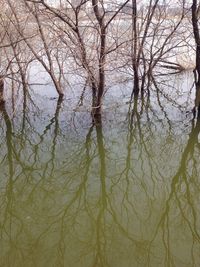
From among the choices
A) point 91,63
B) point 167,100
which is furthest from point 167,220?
point 167,100

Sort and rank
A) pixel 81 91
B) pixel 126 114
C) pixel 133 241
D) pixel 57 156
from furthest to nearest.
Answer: pixel 81 91 → pixel 126 114 → pixel 57 156 → pixel 133 241

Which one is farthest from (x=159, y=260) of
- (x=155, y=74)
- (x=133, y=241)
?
(x=155, y=74)

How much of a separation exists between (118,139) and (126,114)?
5.84 ft

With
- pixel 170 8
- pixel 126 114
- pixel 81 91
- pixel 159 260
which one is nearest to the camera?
pixel 159 260

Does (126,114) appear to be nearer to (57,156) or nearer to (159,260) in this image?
(57,156)

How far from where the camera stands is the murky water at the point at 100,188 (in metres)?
4.04

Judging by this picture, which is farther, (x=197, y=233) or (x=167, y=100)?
(x=167, y=100)

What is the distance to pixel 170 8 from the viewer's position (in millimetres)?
9609

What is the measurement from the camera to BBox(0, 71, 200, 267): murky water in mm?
4043

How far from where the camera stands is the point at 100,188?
5.46 metres

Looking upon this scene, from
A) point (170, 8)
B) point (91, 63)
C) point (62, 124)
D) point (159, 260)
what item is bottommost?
point (159, 260)

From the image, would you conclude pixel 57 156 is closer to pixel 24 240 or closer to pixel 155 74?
pixel 24 240

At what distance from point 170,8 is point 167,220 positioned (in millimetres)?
6992

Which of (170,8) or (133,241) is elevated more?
(170,8)
